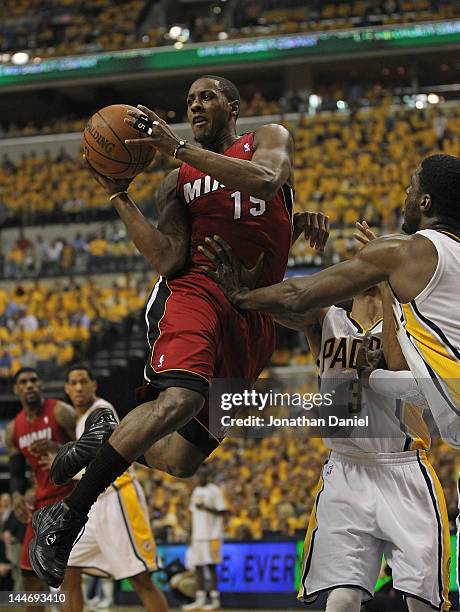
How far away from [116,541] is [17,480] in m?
0.87

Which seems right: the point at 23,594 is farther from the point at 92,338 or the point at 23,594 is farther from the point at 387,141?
the point at 387,141

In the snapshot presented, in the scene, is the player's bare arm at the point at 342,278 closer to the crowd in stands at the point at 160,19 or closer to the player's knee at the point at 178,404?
the player's knee at the point at 178,404

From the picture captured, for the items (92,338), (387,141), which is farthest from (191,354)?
(387,141)

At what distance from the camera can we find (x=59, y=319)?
17031mm

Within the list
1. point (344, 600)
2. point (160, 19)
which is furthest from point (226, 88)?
point (160, 19)

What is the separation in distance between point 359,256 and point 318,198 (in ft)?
45.9

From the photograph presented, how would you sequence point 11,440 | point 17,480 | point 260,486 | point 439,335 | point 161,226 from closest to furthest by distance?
1. point 439,335
2. point 161,226
3. point 17,480
4. point 11,440
5. point 260,486

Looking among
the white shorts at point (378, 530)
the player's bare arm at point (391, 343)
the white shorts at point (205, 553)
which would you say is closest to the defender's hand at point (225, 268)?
the player's bare arm at point (391, 343)

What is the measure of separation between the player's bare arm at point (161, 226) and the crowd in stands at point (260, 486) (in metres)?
6.18

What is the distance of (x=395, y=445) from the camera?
4445 millimetres

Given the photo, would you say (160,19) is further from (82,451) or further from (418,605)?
(418,605)

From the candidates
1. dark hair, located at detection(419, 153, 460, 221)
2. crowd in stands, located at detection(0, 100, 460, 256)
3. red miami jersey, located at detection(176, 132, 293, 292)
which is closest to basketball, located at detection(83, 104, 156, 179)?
red miami jersey, located at detection(176, 132, 293, 292)

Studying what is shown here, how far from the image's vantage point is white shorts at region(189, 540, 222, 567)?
10.1 m

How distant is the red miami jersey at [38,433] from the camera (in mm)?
6723
